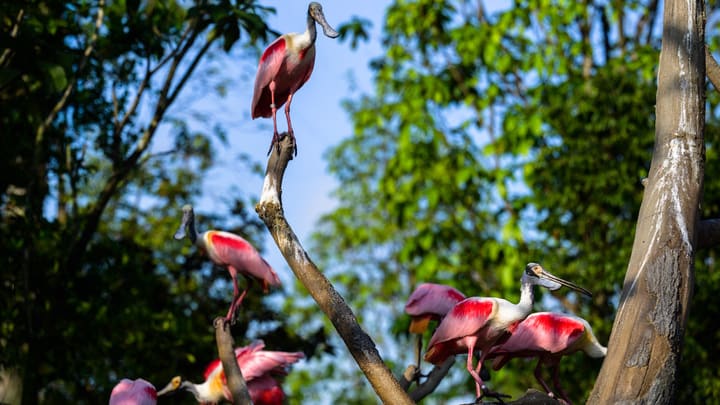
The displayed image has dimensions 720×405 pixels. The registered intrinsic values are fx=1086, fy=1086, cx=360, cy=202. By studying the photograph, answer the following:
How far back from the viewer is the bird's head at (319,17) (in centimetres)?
620

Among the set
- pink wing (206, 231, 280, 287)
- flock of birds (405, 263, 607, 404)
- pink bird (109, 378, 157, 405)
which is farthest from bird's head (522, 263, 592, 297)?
pink bird (109, 378, 157, 405)

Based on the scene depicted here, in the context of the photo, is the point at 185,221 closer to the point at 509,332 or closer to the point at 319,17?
the point at 319,17

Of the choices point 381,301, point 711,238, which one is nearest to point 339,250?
point 381,301

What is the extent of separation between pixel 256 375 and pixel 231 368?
36.1 inches

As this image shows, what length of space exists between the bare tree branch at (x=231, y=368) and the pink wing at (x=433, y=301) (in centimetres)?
139

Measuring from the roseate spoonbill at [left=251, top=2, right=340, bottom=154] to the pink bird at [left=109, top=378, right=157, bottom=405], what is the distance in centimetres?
171

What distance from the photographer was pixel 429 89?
13430 mm

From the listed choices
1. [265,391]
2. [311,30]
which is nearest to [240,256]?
[265,391]

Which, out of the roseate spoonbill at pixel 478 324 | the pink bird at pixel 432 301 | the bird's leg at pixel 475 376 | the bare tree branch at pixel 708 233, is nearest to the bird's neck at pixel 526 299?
the roseate spoonbill at pixel 478 324

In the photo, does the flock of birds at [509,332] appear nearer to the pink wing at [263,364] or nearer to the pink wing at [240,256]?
the pink wing at [263,364]

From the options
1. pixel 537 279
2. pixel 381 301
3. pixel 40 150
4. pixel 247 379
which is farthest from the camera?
pixel 381 301

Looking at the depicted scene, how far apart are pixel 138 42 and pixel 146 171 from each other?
24.2 ft

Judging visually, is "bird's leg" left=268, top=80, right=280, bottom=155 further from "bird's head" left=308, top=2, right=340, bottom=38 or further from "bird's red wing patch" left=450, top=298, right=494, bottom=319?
"bird's red wing patch" left=450, top=298, right=494, bottom=319

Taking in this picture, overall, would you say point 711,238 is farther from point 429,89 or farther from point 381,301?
point 381,301
